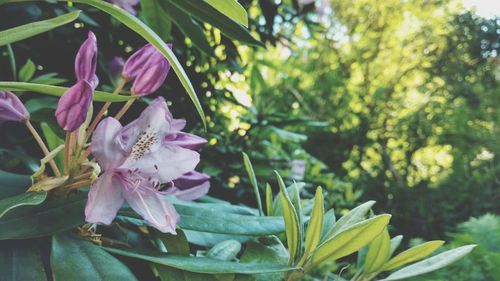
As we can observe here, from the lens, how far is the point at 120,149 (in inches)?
20.5

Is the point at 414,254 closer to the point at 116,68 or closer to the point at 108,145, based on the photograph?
the point at 108,145

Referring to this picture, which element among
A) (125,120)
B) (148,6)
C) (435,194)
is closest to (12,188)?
(148,6)

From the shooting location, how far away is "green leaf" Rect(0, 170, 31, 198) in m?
Answer: 0.56

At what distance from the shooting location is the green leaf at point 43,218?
1.58 feet

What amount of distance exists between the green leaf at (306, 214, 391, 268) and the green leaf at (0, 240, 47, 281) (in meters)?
0.29

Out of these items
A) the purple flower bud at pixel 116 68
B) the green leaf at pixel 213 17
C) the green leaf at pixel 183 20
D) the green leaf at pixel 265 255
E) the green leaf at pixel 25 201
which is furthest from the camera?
the purple flower bud at pixel 116 68

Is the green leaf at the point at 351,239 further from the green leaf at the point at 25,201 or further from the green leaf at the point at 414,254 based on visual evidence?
the green leaf at the point at 25,201

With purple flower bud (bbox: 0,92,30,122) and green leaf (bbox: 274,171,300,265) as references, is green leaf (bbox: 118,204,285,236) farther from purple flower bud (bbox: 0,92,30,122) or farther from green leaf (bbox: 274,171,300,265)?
purple flower bud (bbox: 0,92,30,122)

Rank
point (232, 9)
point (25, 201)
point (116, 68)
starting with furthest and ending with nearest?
point (116, 68) → point (232, 9) → point (25, 201)

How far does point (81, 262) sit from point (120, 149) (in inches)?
4.8

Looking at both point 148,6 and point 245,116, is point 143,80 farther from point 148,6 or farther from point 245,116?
point 245,116

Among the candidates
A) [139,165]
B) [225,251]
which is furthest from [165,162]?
[225,251]

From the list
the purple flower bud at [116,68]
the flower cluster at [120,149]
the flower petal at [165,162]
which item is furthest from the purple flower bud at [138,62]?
the purple flower bud at [116,68]

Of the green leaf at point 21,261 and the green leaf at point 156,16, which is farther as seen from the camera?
the green leaf at point 156,16
